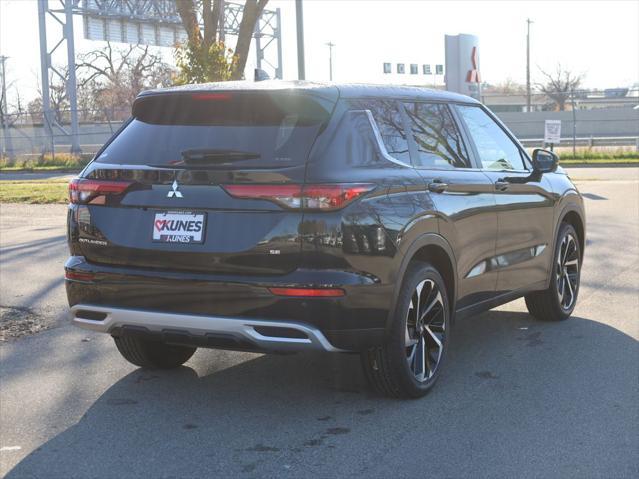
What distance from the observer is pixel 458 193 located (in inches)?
225

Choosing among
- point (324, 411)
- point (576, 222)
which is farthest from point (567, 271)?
point (324, 411)

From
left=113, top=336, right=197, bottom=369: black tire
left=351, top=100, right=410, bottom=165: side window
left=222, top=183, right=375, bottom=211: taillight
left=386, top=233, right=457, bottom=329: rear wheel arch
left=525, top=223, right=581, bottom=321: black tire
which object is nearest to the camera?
left=222, top=183, right=375, bottom=211: taillight

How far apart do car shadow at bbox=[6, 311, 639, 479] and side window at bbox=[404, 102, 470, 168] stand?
4.41 feet

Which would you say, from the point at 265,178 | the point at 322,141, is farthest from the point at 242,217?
the point at 322,141

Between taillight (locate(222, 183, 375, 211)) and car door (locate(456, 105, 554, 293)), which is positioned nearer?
taillight (locate(222, 183, 375, 211))

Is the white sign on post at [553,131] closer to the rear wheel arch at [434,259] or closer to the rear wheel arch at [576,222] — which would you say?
the rear wheel arch at [576,222]

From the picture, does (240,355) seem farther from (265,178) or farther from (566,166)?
(566,166)

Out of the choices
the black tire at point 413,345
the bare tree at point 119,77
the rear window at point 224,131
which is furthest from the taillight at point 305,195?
the bare tree at point 119,77

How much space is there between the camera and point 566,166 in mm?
32781

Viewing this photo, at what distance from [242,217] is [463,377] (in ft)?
6.48

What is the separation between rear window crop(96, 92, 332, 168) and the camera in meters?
4.76

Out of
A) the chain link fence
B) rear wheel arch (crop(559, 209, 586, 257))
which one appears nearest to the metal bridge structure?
the chain link fence

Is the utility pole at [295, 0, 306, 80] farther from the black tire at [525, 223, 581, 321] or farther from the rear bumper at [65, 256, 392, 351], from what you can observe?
the rear bumper at [65, 256, 392, 351]

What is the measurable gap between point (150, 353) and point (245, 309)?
144 centimetres
